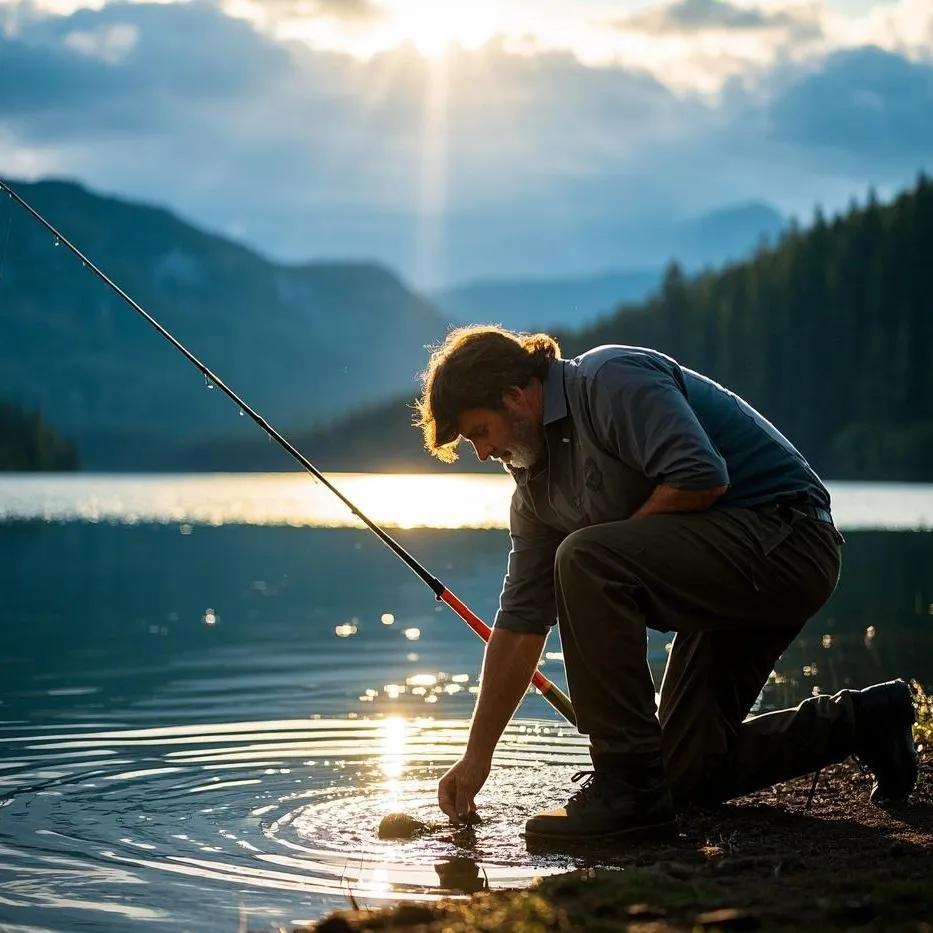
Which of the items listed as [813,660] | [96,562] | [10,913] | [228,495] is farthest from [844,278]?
[10,913]

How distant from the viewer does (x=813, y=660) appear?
1187 cm

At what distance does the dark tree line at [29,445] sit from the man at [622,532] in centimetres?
11738

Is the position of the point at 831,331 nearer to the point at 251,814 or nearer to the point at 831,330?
the point at 831,330

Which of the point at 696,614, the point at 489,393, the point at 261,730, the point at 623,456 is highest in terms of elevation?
the point at 489,393

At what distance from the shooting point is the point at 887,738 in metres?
5.96

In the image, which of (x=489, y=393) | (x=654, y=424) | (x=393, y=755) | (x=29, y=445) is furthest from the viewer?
(x=29, y=445)

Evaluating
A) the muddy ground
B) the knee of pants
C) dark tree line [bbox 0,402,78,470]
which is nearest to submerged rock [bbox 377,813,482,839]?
the muddy ground

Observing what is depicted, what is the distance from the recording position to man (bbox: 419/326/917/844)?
5336 mm

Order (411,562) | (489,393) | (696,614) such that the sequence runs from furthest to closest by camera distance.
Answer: (411,562) → (696,614) → (489,393)

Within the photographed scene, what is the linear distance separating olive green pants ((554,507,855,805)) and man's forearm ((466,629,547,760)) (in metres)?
0.37

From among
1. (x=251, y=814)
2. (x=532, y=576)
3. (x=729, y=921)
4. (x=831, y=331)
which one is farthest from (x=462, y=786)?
(x=831, y=331)

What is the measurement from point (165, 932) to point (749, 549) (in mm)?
2200

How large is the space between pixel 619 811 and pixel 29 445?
395ft

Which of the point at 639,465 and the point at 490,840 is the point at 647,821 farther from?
the point at 639,465
